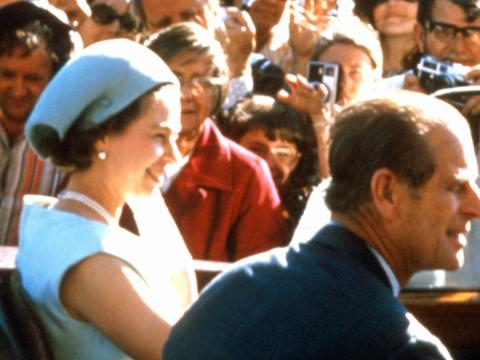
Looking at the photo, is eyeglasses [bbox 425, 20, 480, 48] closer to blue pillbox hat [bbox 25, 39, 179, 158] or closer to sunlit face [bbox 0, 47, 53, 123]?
sunlit face [bbox 0, 47, 53, 123]

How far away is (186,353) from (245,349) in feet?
0.55

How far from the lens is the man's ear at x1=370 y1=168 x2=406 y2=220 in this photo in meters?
2.68

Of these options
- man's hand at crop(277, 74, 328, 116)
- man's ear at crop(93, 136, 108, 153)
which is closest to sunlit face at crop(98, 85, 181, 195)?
man's ear at crop(93, 136, 108, 153)

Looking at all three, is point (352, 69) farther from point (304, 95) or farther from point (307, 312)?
point (307, 312)

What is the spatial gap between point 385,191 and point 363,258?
0.18m

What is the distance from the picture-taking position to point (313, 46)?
575cm

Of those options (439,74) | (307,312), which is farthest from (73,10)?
(307,312)

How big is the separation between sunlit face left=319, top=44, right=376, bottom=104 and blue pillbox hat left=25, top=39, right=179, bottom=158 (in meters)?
1.95

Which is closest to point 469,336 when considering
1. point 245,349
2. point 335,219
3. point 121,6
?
point 335,219

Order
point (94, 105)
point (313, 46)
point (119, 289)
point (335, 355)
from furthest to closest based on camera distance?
point (313, 46)
point (94, 105)
point (119, 289)
point (335, 355)

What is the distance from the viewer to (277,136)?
16.6 feet

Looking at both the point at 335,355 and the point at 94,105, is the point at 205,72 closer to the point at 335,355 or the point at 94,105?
the point at 94,105

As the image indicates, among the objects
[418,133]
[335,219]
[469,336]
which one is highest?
[418,133]

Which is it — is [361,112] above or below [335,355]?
above
